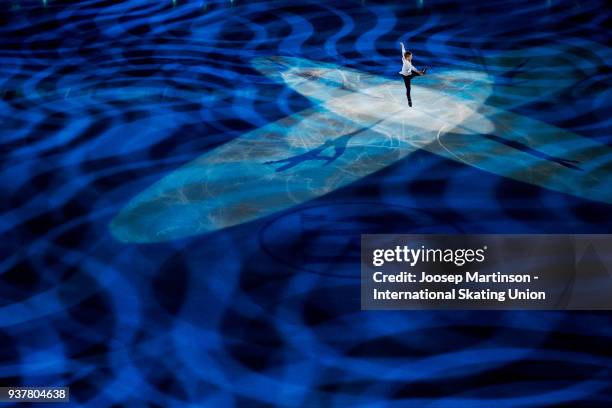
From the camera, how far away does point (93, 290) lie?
5.64m

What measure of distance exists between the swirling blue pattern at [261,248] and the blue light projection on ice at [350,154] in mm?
119

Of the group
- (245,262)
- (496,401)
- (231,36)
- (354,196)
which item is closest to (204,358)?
(245,262)

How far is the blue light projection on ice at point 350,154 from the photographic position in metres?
5.83

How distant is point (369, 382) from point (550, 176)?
2.33 m

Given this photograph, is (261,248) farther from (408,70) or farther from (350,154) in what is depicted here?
(408,70)

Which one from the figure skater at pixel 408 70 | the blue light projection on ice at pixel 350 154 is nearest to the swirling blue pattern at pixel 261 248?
the blue light projection on ice at pixel 350 154

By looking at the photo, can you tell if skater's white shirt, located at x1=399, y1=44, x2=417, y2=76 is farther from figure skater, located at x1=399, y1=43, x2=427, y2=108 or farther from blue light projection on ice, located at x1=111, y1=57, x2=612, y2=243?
blue light projection on ice, located at x1=111, y1=57, x2=612, y2=243

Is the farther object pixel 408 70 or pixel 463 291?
pixel 408 70

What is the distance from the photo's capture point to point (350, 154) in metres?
6.07

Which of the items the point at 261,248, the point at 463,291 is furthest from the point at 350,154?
the point at 463,291

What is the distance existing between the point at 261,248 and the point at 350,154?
1.17 m

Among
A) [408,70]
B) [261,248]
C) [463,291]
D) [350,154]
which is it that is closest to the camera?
[463,291]

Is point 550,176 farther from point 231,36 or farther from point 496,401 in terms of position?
point 231,36

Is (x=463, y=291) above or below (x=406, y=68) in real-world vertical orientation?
below
